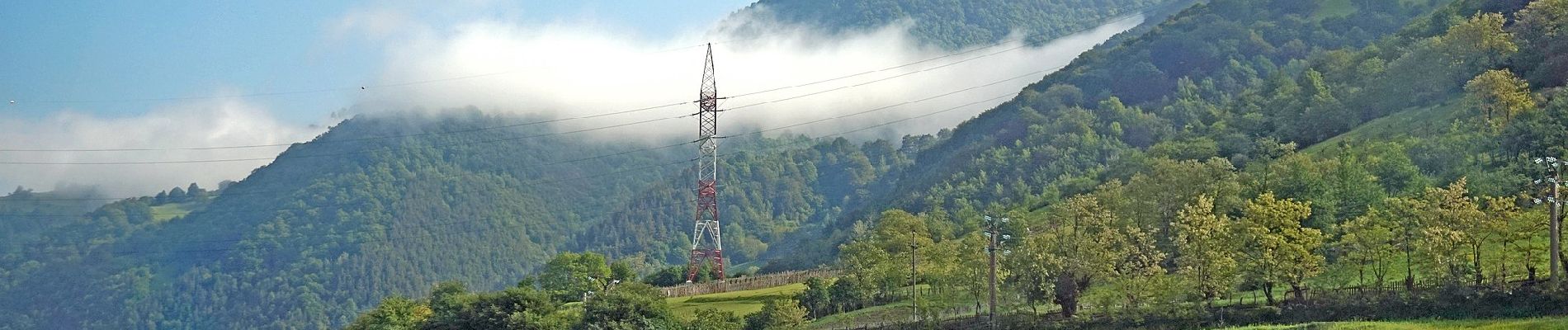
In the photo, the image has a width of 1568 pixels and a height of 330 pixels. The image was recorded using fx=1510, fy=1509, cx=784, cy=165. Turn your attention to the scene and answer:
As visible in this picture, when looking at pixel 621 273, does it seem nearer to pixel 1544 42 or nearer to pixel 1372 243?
pixel 1372 243

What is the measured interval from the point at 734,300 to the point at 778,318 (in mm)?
27056

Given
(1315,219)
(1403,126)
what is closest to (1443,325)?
(1315,219)

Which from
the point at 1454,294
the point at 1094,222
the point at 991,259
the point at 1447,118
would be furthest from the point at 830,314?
the point at 1447,118

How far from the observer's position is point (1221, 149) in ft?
447

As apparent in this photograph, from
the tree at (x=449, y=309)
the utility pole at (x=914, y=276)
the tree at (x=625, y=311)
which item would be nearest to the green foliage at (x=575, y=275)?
the tree at (x=449, y=309)

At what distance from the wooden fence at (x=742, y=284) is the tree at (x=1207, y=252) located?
41716 mm

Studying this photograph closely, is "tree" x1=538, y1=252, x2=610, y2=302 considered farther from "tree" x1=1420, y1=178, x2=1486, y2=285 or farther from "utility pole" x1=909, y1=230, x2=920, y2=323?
"tree" x1=1420, y1=178, x2=1486, y2=285

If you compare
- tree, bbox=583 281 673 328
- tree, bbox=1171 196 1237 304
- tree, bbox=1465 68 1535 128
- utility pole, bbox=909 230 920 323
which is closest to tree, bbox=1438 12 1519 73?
tree, bbox=1465 68 1535 128

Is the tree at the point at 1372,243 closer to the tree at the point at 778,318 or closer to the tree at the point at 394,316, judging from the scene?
the tree at the point at 778,318

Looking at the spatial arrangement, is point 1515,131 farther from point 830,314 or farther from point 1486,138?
point 830,314

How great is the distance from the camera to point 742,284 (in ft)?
400

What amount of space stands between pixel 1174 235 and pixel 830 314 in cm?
2234

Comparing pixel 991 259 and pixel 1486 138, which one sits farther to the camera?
pixel 1486 138

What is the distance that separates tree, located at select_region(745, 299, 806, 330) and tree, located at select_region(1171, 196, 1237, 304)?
67.4ft
